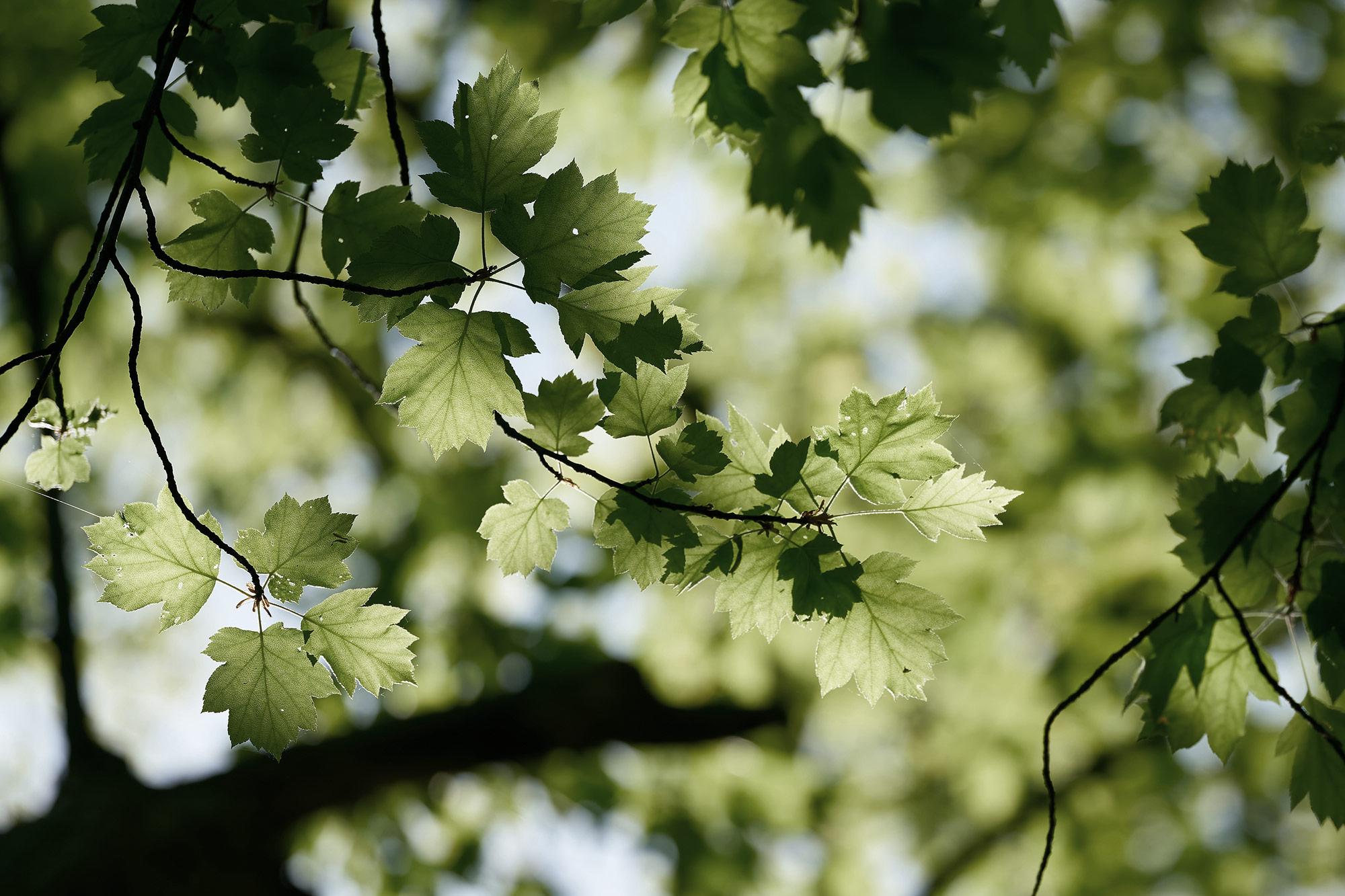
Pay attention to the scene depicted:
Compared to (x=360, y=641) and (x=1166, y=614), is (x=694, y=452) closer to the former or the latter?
(x=360, y=641)

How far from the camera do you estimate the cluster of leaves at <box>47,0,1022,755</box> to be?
87cm

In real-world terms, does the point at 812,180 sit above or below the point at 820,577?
above

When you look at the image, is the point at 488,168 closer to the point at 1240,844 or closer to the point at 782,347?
the point at 782,347

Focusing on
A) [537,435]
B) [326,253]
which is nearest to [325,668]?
[537,435]

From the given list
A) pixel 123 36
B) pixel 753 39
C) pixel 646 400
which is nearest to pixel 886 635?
pixel 646 400

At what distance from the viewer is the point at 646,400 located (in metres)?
0.97

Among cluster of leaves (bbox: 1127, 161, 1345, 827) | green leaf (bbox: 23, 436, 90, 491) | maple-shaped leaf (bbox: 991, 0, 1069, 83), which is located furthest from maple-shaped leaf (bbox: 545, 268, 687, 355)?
maple-shaped leaf (bbox: 991, 0, 1069, 83)

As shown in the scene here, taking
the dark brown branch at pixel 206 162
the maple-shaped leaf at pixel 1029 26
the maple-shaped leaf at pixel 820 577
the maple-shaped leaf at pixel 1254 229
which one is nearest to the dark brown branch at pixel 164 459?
the dark brown branch at pixel 206 162

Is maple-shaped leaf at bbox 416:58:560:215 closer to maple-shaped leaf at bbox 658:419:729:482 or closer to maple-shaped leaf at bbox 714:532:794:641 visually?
maple-shaped leaf at bbox 658:419:729:482

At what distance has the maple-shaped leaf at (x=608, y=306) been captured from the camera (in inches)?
35.0

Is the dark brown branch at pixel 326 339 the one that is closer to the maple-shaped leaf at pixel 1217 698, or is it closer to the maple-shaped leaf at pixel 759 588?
the maple-shaped leaf at pixel 759 588

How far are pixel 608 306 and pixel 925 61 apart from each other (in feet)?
2.88

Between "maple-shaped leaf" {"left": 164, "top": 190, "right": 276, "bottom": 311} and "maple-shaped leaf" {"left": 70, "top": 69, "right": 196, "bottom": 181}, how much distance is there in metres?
0.10

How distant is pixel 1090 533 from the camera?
15.6 ft
